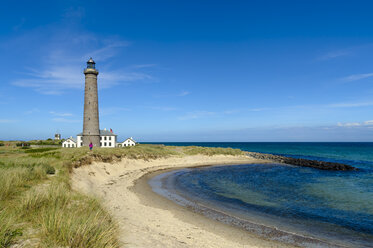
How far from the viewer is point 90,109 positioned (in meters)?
44.0

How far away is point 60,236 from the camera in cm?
567

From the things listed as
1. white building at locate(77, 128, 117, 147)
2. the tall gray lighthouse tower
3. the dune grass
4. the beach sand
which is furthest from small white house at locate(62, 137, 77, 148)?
the dune grass

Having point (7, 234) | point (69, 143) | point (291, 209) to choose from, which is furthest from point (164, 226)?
point (69, 143)

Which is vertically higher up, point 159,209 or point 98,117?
point 98,117

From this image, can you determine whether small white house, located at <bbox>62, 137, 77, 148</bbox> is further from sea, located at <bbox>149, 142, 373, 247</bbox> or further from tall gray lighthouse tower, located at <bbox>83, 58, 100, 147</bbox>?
sea, located at <bbox>149, 142, 373, 247</bbox>

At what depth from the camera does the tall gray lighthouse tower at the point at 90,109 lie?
144 ft

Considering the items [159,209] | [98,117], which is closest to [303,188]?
[159,209]

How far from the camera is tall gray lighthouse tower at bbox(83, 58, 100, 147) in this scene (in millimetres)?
43938

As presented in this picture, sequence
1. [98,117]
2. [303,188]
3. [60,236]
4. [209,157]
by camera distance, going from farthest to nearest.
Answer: [209,157] < [98,117] < [303,188] < [60,236]

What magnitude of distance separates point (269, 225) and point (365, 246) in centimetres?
412

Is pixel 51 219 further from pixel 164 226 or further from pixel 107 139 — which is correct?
pixel 107 139

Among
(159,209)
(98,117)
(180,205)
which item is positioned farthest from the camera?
(98,117)

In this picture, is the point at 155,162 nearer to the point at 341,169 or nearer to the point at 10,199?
the point at 10,199

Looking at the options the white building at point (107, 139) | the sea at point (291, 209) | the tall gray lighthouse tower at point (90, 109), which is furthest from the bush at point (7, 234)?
the white building at point (107, 139)
